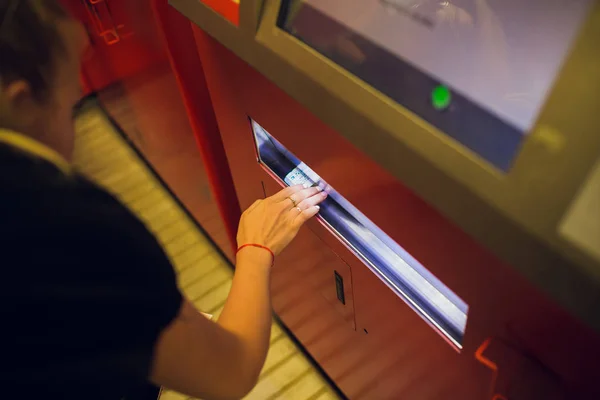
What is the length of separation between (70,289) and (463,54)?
0.43m

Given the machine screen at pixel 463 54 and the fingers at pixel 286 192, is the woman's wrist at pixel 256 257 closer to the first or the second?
the fingers at pixel 286 192

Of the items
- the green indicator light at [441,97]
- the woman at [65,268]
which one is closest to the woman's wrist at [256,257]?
the woman at [65,268]

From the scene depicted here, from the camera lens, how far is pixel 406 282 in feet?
2.29

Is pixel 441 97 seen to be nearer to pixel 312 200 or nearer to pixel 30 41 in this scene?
pixel 312 200

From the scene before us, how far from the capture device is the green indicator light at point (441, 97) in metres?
0.50

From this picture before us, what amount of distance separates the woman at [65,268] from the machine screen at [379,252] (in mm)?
245

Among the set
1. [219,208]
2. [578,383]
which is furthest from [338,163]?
[219,208]

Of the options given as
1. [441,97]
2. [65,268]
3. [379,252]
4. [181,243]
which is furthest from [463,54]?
[181,243]

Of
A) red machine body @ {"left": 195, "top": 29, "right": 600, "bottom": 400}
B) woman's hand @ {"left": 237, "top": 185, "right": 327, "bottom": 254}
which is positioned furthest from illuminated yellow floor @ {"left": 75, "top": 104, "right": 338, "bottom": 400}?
woman's hand @ {"left": 237, "top": 185, "right": 327, "bottom": 254}

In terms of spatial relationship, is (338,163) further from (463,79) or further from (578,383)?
(578,383)

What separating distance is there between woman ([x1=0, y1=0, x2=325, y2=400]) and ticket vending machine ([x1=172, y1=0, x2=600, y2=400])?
0.24m

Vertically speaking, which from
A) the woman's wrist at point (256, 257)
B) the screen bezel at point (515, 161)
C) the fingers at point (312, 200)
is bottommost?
the woman's wrist at point (256, 257)

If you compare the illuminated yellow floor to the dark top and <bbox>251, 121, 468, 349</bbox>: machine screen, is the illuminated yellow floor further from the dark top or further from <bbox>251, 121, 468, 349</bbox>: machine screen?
the dark top

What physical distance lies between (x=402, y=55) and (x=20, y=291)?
427 mm
